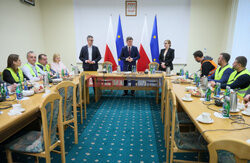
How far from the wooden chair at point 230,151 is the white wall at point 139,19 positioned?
5.28 m

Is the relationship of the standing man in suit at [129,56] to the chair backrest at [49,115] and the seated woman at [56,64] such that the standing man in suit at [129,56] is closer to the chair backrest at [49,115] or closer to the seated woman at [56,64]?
the seated woman at [56,64]

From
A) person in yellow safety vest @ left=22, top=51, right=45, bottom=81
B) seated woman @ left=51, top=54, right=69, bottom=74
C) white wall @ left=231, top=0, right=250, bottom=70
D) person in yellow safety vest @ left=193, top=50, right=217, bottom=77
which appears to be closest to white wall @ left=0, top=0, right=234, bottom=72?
white wall @ left=231, top=0, right=250, bottom=70

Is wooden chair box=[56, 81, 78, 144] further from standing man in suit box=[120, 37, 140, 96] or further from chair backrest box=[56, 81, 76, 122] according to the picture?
standing man in suit box=[120, 37, 140, 96]

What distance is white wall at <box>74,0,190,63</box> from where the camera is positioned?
224 inches

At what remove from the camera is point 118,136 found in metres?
2.80

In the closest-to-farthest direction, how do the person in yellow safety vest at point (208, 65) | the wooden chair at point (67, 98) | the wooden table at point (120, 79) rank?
1. the wooden chair at point (67, 98)
2. the person in yellow safety vest at point (208, 65)
3. the wooden table at point (120, 79)

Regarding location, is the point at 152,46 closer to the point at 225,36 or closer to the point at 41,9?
the point at 225,36

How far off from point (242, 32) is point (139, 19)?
2.94 meters

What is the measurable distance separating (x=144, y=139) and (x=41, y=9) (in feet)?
18.3

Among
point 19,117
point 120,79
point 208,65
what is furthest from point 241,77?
point 19,117

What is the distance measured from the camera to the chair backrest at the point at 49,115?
1.59 m

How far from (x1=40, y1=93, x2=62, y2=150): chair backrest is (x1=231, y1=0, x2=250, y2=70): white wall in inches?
175

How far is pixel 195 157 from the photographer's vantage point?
229cm

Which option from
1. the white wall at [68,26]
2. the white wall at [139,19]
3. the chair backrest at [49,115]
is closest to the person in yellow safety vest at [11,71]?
the chair backrest at [49,115]
